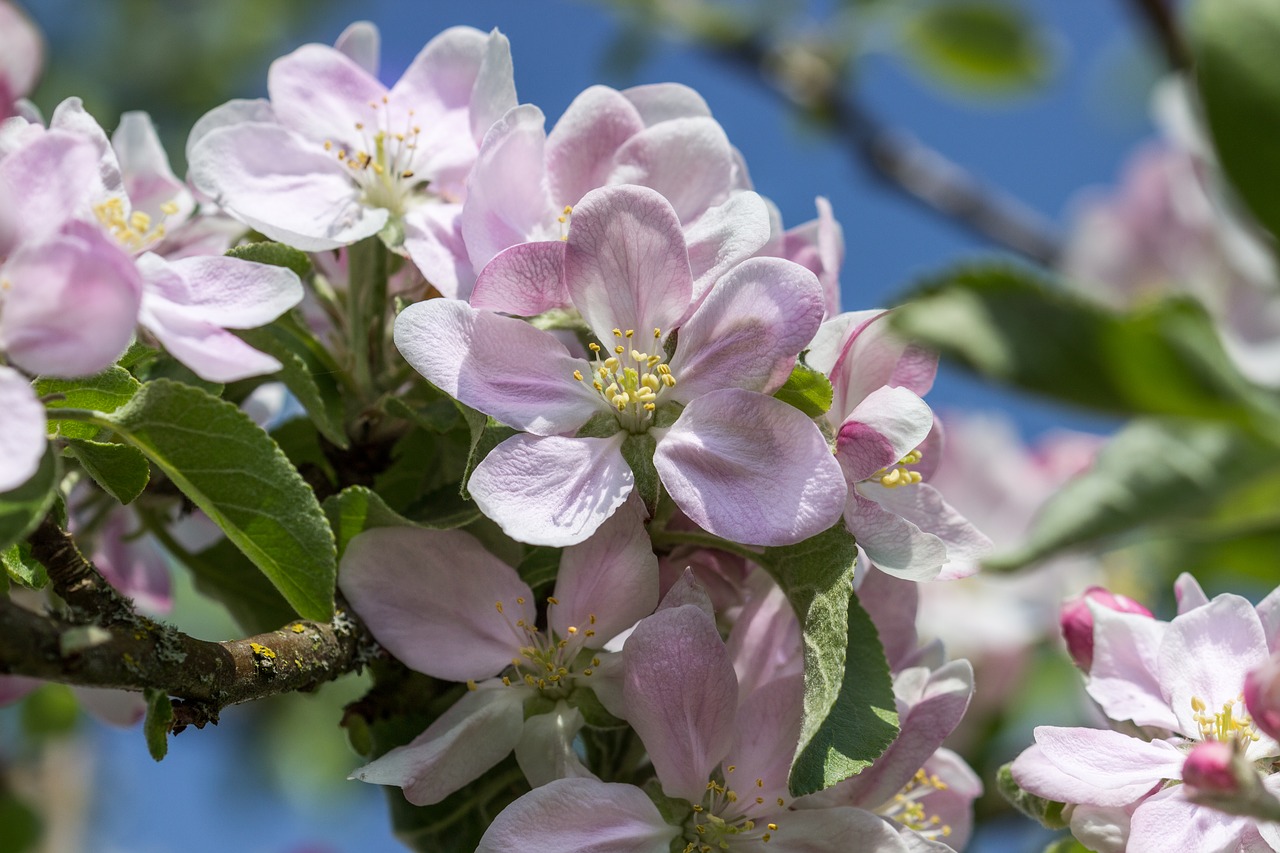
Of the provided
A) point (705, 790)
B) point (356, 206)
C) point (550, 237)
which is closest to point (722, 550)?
point (705, 790)

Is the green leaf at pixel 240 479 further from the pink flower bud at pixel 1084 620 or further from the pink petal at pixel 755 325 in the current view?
the pink flower bud at pixel 1084 620

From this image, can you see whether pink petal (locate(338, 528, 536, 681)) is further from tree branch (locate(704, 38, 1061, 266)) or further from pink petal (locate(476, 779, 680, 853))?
tree branch (locate(704, 38, 1061, 266))

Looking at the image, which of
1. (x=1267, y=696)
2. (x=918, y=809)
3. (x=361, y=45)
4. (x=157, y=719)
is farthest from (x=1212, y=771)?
(x=361, y=45)

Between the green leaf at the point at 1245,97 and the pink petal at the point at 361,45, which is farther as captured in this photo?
the pink petal at the point at 361,45

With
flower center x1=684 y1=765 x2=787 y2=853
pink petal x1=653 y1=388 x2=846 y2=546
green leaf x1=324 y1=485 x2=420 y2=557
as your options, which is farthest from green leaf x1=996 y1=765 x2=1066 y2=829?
green leaf x1=324 y1=485 x2=420 y2=557

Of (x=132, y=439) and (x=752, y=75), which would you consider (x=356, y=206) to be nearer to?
(x=132, y=439)

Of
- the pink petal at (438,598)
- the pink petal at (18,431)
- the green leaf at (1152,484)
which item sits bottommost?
the pink petal at (438,598)

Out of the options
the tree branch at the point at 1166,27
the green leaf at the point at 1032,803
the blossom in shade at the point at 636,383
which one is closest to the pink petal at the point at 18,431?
the blossom in shade at the point at 636,383
